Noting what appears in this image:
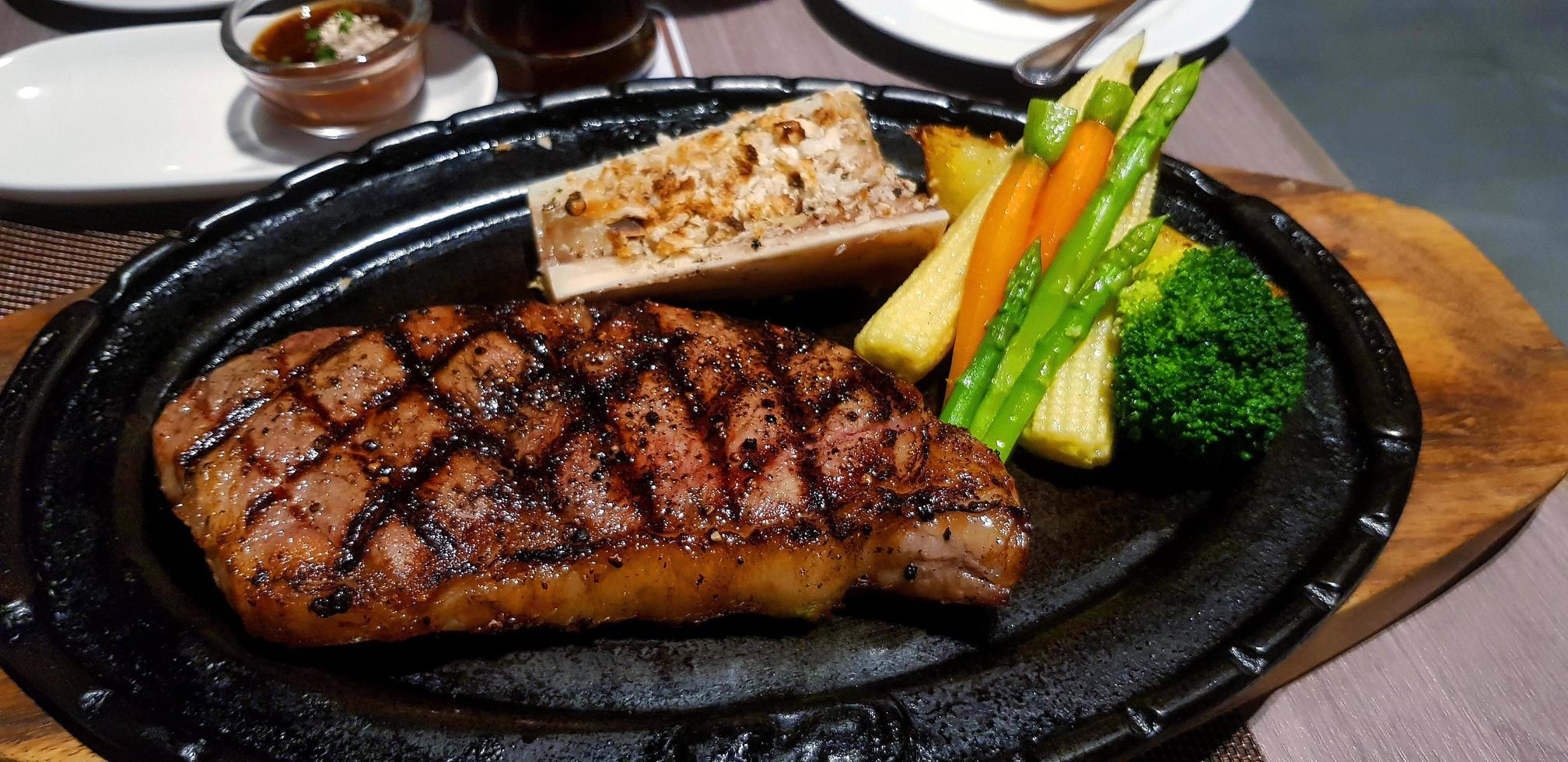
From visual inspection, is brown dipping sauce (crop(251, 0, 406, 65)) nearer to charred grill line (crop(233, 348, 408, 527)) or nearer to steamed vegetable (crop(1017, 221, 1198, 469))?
charred grill line (crop(233, 348, 408, 527))

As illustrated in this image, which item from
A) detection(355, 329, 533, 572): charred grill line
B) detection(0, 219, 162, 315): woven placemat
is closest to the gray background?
detection(355, 329, 533, 572): charred grill line

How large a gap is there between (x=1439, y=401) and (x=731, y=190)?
2294mm

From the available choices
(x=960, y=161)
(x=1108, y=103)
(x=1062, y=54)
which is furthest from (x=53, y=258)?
(x=1062, y=54)

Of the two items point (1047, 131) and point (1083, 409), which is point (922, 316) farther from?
point (1047, 131)

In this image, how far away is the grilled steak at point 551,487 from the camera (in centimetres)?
208

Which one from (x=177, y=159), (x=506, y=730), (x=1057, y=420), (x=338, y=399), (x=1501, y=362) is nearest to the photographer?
(x=506, y=730)

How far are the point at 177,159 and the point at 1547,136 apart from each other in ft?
22.0

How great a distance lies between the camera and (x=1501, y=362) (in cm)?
288

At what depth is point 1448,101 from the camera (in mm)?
5188

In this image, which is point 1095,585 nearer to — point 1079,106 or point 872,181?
point 872,181

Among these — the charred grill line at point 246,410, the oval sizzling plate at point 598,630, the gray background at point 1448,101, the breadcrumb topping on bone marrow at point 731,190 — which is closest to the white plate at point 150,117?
the oval sizzling plate at point 598,630

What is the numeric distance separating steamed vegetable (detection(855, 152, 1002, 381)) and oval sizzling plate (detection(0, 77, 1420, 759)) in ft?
0.87

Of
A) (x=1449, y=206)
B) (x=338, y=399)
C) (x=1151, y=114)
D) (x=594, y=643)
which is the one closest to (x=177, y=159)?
(x=338, y=399)

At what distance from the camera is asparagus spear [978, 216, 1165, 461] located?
8.45 ft
